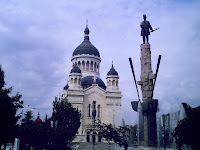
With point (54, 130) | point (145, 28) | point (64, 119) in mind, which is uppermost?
point (145, 28)

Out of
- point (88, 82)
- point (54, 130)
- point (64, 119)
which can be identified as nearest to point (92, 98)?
point (88, 82)

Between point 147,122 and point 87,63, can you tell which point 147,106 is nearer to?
point 147,122

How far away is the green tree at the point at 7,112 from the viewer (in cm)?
1700

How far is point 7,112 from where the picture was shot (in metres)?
17.4

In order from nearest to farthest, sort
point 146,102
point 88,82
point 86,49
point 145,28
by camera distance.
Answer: point 146,102 < point 145,28 < point 88,82 < point 86,49

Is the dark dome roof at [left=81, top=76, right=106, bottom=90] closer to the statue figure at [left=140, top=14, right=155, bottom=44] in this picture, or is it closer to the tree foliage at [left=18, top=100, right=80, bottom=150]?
the tree foliage at [left=18, top=100, right=80, bottom=150]

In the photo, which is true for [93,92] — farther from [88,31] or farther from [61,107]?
[88,31]

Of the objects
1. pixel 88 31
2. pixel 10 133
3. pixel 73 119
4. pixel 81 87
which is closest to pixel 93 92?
pixel 81 87

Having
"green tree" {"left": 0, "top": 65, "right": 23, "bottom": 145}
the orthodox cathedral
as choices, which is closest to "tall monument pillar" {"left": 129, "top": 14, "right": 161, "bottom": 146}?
"green tree" {"left": 0, "top": 65, "right": 23, "bottom": 145}

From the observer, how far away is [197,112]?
20109 millimetres

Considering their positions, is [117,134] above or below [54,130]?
below

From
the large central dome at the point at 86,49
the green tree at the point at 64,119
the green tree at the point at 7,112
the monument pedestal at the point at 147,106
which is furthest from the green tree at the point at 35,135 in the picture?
the large central dome at the point at 86,49

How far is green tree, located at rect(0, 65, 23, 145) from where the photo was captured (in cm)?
1700

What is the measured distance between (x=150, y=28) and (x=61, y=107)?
73.4 ft
